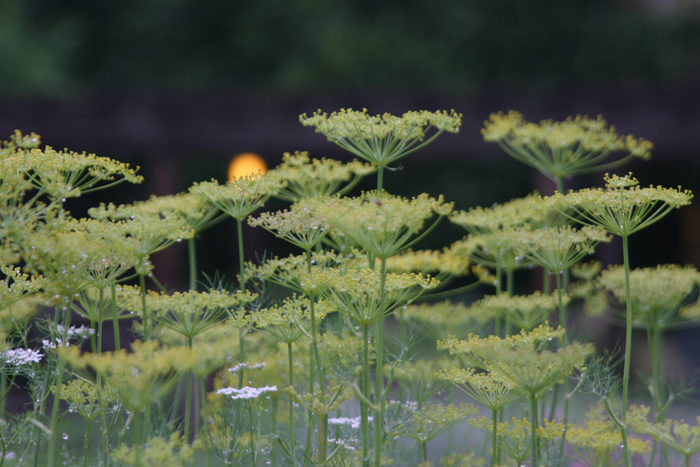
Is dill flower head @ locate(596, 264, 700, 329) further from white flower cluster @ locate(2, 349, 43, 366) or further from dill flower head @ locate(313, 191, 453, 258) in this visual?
white flower cluster @ locate(2, 349, 43, 366)

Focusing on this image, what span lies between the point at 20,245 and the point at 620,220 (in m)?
2.18

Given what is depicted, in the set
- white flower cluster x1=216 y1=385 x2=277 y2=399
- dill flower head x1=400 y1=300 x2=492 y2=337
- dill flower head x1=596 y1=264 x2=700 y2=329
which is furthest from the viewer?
dill flower head x1=400 y1=300 x2=492 y2=337

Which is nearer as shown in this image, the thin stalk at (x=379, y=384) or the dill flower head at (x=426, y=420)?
the thin stalk at (x=379, y=384)

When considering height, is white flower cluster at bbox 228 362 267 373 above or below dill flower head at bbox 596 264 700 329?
below

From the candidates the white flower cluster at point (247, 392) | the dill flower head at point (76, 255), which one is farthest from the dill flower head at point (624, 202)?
the dill flower head at point (76, 255)

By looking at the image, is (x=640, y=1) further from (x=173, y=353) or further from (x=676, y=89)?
(x=173, y=353)

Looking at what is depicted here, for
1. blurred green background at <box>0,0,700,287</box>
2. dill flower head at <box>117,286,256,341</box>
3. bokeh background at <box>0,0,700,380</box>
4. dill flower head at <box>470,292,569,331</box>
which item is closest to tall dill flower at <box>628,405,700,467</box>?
dill flower head at <box>470,292,569,331</box>

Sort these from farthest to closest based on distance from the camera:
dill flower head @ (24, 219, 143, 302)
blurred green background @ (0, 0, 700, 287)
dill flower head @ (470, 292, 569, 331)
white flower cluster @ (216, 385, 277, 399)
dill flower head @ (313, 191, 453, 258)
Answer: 1. blurred green background @ (0, 0, 700, 287)
2. dill flower head @ (470, 292, 569, 331)
3. white flower cluster @ (216, 385, 277, 399)
4. dill flower head @ (313, 191, 453, 258)
5. dill flower head @ (24, 219, 143, 302)

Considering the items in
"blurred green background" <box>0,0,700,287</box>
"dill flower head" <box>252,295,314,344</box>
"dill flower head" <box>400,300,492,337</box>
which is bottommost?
"dill flower head" <box>252,295,314,344</box>

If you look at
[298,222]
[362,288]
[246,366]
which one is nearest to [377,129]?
[298,222]

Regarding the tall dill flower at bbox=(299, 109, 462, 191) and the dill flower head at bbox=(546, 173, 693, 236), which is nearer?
the dill flower head at bbox=(546, 173, 693, 236)

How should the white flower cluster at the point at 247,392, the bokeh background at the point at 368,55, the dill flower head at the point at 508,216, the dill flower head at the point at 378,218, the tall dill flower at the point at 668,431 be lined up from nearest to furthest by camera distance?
the dill flower head at the point at 378,218 → the white flower cluster at the point at 247,392 → the tall dill flower at the point at 668,431 → the dill flower head at the point at 508,216 → the bokeh background at the point at 368,55

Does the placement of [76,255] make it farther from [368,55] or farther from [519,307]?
[368,55]

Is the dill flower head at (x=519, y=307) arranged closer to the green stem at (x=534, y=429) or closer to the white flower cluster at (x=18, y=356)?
the green stem at (x=534, y=429)
